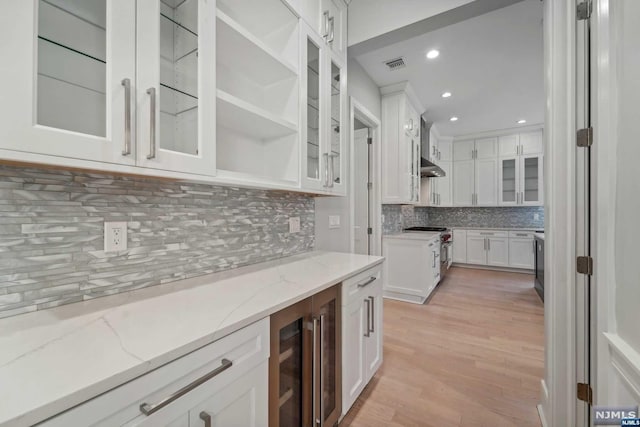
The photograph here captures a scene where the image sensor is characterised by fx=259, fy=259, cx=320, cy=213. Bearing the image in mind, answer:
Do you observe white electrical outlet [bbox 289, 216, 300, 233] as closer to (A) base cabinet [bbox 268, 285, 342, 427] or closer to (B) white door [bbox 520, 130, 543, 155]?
(A) base cabinet [bbox 268, 285, 342, 427]

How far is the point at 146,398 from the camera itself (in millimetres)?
600

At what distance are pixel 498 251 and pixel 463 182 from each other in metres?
1.59

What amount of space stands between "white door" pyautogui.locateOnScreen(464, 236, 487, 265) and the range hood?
1863 millimetres

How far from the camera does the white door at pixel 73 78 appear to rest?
642 mm

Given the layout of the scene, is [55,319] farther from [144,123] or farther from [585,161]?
[585,161]

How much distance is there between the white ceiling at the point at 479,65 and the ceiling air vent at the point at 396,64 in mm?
56

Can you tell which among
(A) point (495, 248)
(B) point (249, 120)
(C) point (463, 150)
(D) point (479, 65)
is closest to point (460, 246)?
(A) point (495, 248)

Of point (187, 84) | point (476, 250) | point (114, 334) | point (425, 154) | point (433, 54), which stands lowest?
point (476, 250)

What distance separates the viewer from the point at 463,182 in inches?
224

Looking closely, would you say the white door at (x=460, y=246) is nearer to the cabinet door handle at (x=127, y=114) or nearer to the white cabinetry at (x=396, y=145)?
the white cabinetry at (x=396, y=145)

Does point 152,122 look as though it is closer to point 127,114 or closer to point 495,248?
point 127,114

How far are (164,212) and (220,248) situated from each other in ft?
1.17

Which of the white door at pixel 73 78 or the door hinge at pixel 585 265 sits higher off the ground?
the white door at pixel 73 78

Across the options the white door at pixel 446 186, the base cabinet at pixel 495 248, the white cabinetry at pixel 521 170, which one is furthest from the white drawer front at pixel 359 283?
the white cabinetry at pixel 521 170
